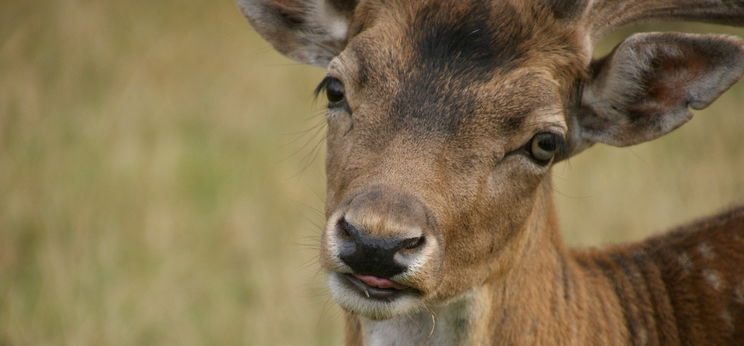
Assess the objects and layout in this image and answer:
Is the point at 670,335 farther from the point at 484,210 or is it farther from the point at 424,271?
the point at 424,271

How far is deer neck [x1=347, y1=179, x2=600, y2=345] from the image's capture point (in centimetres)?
503

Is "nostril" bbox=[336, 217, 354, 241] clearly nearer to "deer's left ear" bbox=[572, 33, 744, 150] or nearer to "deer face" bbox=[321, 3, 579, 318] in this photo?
"deer face" bbox=[321, 3, 579, 318]

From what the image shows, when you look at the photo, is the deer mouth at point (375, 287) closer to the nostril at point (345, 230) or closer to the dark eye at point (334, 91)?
the nostril at point (345, 230)

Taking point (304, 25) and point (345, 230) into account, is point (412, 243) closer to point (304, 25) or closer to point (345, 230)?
point (345, 230)

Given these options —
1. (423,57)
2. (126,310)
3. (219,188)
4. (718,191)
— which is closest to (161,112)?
(219,188)

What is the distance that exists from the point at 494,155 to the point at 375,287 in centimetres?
94

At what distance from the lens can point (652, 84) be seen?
17.5 ft

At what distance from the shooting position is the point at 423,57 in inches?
195

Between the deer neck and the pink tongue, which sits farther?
the deer neck

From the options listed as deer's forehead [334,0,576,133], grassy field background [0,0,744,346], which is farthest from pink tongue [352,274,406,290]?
grassy field background [0,0,744,346]

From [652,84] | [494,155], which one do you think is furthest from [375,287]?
[652,84]

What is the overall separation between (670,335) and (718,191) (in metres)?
5.37

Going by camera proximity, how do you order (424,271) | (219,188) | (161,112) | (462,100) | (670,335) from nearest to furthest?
1. (424,271)
2. (462,100)
3. (670,335)
4. (219,188)
5. (161,112)

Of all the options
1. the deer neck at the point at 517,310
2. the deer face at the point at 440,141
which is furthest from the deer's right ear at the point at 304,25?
the deer neck at the point at 517,310
